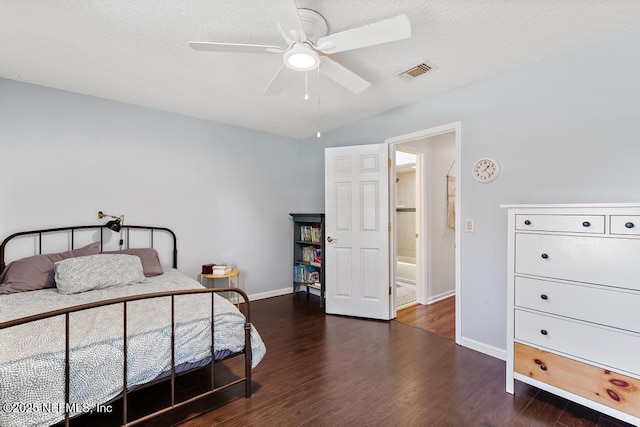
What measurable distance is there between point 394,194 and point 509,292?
1720 mm

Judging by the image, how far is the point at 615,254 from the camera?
1.65 metres

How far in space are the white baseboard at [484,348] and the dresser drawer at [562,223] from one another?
3.98ft

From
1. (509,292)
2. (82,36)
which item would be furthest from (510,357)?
(82,36)

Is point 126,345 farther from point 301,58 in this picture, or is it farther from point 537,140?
point 537,140

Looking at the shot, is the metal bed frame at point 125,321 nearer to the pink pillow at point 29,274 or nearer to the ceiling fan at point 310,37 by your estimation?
the pink pillow at point 29,274

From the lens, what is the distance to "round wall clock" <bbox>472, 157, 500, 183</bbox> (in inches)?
101

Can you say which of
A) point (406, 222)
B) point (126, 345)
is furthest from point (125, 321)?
point (406, 222)

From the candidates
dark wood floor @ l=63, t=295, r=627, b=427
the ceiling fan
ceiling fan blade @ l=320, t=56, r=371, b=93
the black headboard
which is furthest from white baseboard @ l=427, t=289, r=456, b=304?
the black headboard

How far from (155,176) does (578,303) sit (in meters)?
4.07

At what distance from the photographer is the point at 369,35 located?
1613mm

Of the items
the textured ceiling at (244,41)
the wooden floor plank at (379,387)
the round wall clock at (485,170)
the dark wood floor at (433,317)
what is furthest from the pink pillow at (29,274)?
the round wall clock at (485,170)

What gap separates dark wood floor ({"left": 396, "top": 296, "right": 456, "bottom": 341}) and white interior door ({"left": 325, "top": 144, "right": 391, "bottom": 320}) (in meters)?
0.34

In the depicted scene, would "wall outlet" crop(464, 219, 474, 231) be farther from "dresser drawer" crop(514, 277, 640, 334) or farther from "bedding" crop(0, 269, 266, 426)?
"bedding" crop(0, 269, 266, 426)

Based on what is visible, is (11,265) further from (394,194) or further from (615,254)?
(615,254)
